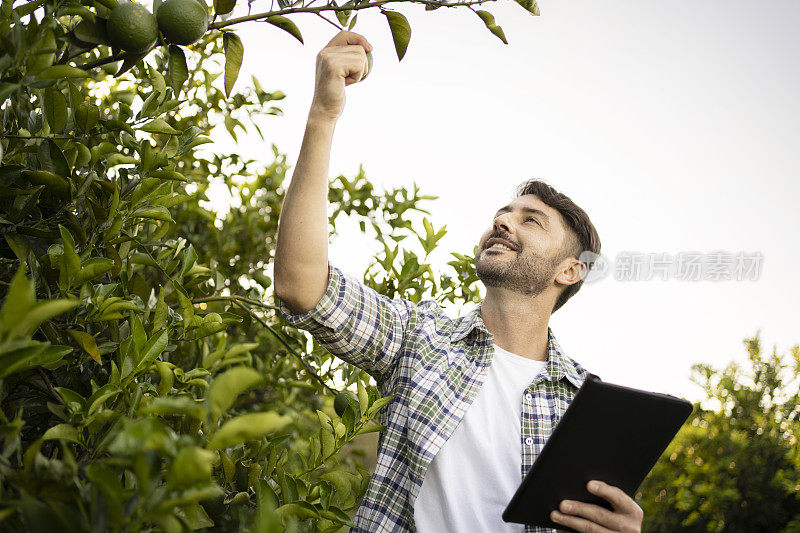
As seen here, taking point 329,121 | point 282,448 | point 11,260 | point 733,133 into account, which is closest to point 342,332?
point 282,448

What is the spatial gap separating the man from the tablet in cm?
5

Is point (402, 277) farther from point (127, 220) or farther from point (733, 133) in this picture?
point (733, 133)

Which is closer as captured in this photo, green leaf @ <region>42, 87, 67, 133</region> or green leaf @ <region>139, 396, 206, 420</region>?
green leaf @ <region>139, 396, 206, 420</region>

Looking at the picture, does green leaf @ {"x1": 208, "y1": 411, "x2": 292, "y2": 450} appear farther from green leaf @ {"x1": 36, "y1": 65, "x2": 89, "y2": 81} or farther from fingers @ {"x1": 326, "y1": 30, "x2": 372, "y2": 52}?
fingers @ {"x1": 326, "y1": 30, "x2": 372, "y2": 52}

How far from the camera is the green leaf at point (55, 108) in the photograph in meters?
0.76

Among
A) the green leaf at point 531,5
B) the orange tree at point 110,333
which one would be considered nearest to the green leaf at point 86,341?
the orange tree at point 110,333

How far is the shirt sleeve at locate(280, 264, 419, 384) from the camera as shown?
1392 mm

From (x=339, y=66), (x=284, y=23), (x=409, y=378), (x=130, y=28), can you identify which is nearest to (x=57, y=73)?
(x=130, y=28)

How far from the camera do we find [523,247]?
1.97 m

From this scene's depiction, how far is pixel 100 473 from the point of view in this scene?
1.49 feet

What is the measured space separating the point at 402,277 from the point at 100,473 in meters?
1.27

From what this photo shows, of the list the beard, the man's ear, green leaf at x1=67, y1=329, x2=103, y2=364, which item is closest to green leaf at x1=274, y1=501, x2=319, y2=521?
green leaf at x1=67, y1=329, x2=103, y2=364

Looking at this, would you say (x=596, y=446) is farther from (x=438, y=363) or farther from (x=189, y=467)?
(x=189, y=467)

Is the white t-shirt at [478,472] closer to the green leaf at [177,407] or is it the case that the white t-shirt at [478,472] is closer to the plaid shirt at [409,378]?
the plaid shirt at [409,378]
